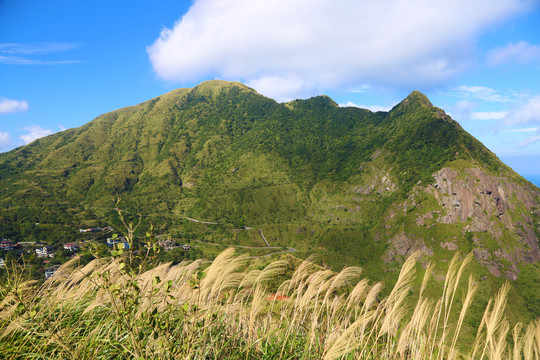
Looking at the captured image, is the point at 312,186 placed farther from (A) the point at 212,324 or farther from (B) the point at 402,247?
(A) the point at 212,324

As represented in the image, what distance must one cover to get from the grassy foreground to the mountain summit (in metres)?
80.4

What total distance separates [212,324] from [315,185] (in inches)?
5157

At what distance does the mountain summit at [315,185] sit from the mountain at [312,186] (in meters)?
0.54

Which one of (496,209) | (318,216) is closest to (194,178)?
(318,216)

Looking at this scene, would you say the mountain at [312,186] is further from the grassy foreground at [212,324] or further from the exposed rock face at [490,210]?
the grassy foreground at [212,324]

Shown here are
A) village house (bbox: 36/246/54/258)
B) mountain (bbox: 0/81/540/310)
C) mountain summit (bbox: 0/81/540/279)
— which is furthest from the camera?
mountain summit (bbox: 0/81/540/279)

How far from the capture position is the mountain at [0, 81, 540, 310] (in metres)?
81.9

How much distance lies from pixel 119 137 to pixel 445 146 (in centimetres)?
20923

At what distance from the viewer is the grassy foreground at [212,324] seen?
239 centimetres

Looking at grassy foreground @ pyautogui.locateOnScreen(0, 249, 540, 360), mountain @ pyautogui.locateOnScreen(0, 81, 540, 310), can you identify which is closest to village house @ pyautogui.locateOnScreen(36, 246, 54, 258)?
mountain @ pyautogui.locateOnScreen(0, 81, 540, 310)

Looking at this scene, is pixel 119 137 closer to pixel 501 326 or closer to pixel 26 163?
pixel 26 163

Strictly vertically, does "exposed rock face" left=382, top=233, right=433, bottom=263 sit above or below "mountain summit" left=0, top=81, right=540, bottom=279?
below

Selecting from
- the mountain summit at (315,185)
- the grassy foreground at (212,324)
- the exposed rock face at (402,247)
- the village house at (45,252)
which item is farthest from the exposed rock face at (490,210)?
the village house at (45,252)

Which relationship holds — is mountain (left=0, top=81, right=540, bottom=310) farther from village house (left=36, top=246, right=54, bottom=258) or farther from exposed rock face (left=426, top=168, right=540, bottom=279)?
village house (left=36, top=246, right=54, bottom=258)
